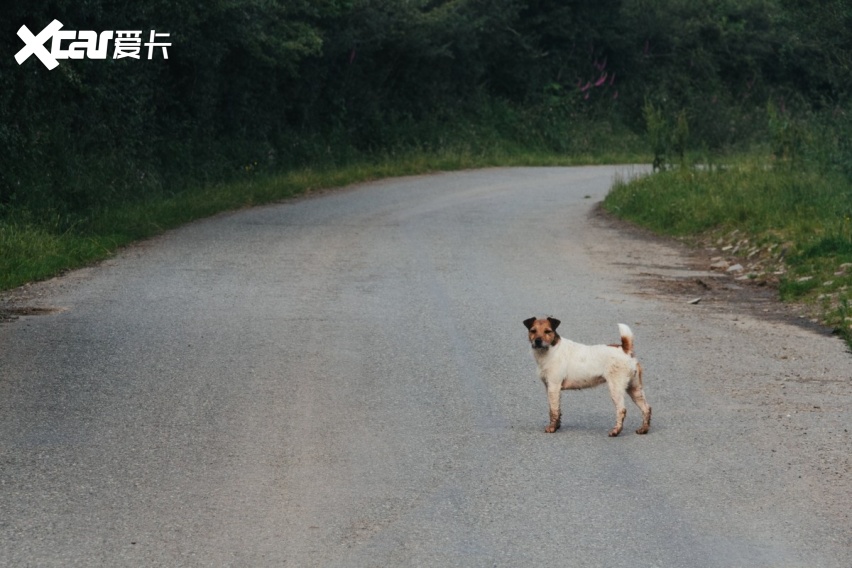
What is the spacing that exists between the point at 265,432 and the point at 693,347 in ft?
14.3

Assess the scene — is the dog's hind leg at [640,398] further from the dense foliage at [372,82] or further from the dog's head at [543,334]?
the dense foliage at [372,82]

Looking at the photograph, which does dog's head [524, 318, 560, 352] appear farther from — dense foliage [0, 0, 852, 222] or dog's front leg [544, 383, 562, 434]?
dense foliage [0, 0, 852, 222]

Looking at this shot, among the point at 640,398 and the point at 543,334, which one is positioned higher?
the point at 543,334

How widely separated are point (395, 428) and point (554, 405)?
3.18ft

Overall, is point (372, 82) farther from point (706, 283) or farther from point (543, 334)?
point (543, 334)

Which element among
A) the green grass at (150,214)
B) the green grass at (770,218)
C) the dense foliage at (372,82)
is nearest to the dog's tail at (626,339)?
the green grass at (770,218)

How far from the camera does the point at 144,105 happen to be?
82.8 ft

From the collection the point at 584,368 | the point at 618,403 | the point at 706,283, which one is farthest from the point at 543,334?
the point at 706,283

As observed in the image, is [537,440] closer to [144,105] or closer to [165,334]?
[165,334]

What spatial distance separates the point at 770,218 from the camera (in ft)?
57.2

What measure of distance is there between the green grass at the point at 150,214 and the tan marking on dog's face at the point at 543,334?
784 centimetres
